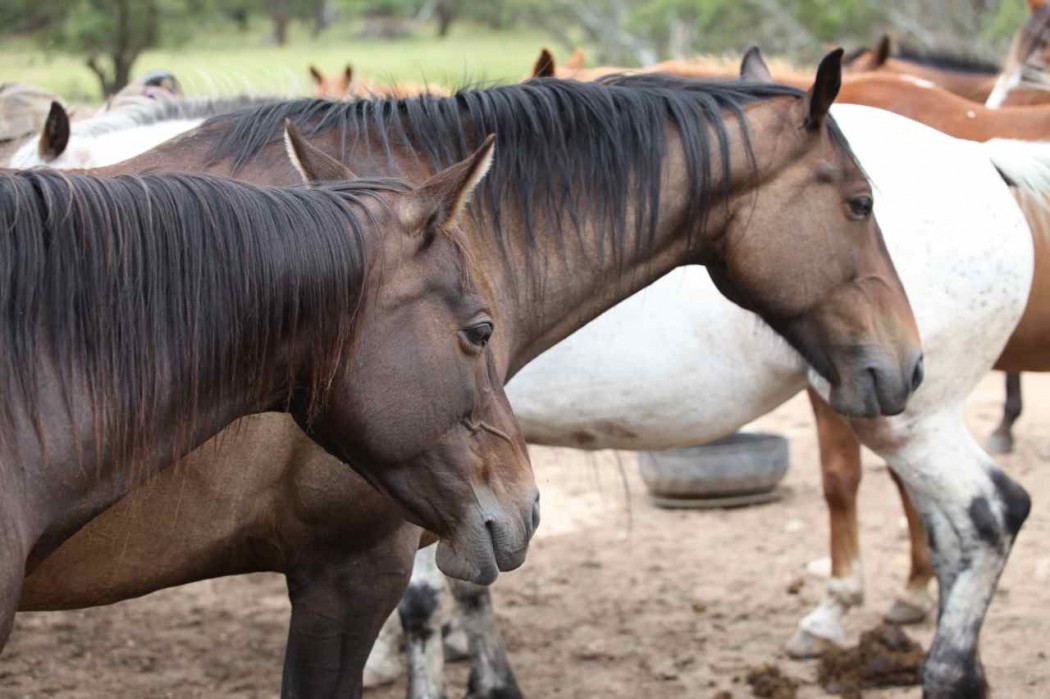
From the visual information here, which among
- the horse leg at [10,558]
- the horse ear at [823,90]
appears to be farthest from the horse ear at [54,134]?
the horse leg at [10,558]

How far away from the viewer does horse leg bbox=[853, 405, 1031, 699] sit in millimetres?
4070

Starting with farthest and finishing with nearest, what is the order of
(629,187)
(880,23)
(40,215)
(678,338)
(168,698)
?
(880,23)
(168,698)
(678,338)
(629,187)
(40,215)

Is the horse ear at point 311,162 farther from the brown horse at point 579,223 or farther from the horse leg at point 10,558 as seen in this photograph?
the horse leg at point 10,558

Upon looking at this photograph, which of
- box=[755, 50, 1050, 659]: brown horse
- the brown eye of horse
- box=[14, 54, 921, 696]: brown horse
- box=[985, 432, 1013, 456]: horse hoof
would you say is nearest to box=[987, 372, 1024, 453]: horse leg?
box=[985, 432, 1013, 456]: horse hoof

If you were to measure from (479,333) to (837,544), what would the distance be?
3.19 metres

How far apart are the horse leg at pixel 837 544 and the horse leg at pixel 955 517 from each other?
2.58 ft

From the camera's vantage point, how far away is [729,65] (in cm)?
502

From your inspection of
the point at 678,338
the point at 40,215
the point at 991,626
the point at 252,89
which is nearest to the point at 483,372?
the point at 40,215

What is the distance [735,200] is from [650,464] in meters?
3.64

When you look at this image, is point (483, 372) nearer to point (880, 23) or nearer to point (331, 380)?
point (331, 380)

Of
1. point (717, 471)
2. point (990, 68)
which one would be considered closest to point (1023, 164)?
point (717, 471)

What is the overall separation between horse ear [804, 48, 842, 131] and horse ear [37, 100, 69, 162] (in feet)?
7.87

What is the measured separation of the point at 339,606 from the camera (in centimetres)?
307

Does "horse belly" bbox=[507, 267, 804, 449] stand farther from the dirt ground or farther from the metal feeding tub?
the metal feeding tub
